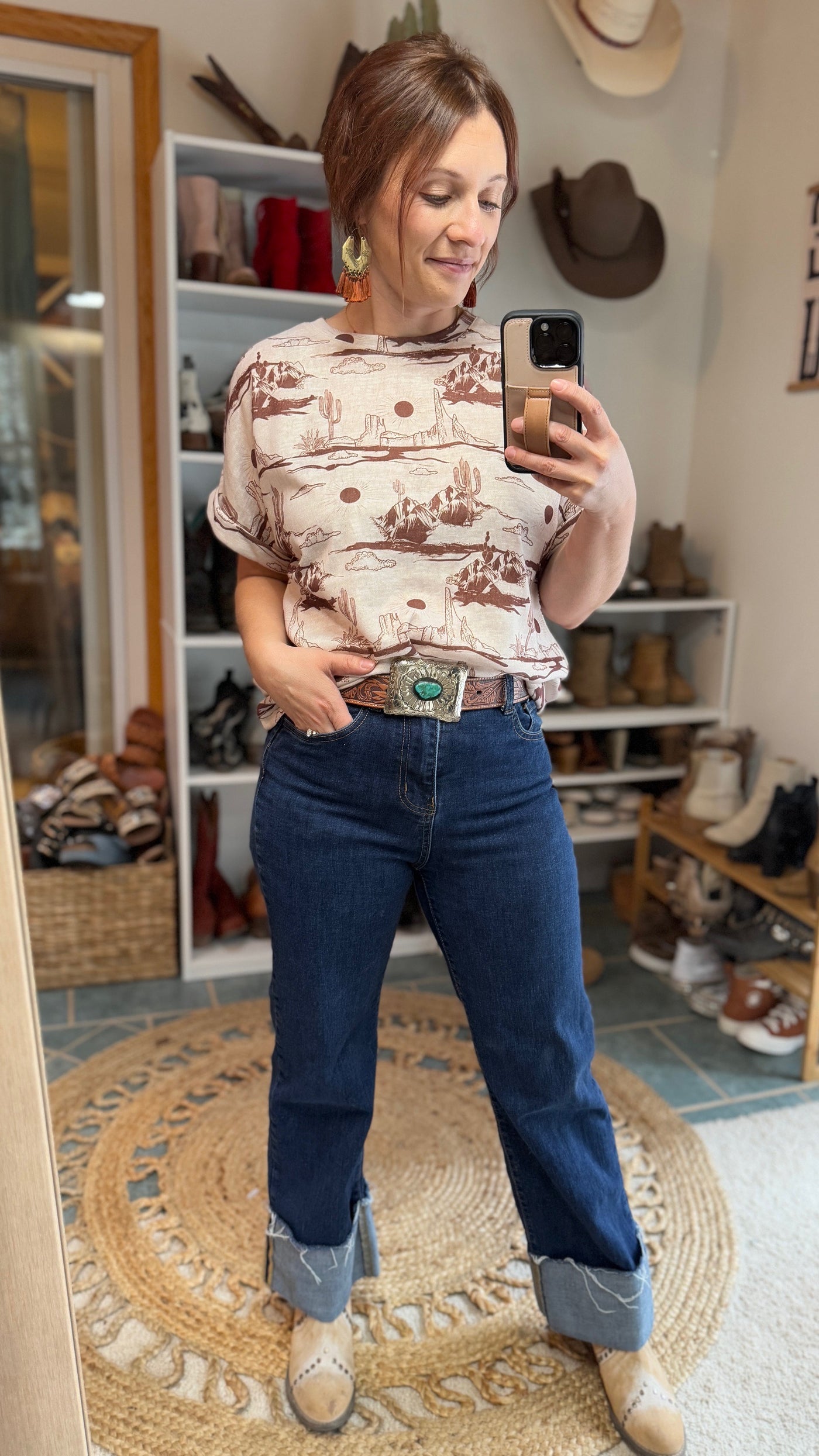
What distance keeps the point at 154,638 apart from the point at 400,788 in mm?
1839

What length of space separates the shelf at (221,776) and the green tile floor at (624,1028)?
0.48 m

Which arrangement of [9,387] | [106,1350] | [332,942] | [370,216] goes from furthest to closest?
[9,387] → [106,1350] → [332,942] → [370,216]

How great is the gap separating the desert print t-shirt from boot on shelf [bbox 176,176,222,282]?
4.50 feet

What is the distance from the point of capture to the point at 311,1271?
1297mm

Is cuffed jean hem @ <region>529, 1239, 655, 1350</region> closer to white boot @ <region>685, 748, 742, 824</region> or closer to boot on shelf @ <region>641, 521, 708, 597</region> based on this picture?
white boot @ <region>685, 748, 742, 824</region>

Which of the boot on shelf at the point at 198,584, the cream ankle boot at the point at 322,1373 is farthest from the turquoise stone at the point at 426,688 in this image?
the boot on shelf at the point at 198,584

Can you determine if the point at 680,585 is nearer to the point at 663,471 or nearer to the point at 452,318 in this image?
the point at 663,471

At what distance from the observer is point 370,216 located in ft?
3.31

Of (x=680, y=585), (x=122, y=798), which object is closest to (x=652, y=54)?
(x=680, y=585)

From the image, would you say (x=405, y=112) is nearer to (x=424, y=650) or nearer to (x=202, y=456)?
(x=424, y=650)

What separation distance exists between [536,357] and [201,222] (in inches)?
65.8

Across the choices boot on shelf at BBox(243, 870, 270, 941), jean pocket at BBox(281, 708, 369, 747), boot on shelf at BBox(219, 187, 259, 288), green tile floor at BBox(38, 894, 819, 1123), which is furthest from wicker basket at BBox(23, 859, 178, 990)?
jean pocket at BBox(281, 708, 369, 747)

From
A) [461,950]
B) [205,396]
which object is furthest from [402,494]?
[205,396]

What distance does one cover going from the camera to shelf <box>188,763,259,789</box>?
2.43 metres
